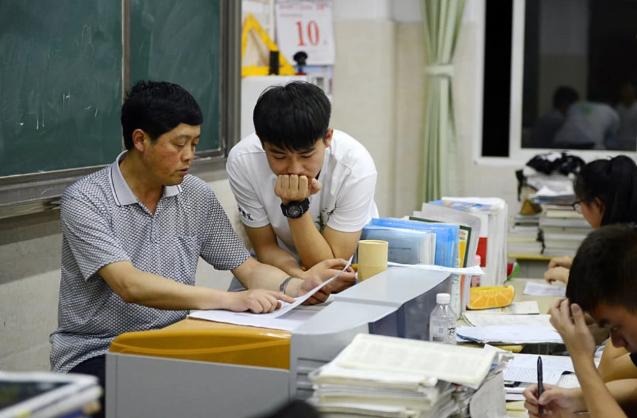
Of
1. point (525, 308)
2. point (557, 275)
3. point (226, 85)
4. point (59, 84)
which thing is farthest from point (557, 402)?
point (226, 85)

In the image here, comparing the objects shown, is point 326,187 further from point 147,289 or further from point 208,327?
point 208,327

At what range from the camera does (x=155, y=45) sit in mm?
3553

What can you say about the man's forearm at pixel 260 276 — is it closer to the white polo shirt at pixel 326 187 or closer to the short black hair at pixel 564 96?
the white polo shirt at pixel 326 187

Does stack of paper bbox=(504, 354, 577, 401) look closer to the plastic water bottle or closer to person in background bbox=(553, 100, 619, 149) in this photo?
the plastic water bottle

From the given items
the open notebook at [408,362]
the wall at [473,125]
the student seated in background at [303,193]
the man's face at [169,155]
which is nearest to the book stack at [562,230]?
the wall at [473,125]

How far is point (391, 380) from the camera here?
1411mm

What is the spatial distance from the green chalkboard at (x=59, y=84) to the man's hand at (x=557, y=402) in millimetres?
1617

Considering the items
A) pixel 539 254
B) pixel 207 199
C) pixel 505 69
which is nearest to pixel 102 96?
pixel 207 199

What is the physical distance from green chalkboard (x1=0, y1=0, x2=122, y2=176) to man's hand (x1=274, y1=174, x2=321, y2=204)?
84cm

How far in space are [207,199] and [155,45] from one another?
1171mm

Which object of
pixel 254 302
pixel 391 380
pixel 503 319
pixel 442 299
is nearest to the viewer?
pixel 391 380

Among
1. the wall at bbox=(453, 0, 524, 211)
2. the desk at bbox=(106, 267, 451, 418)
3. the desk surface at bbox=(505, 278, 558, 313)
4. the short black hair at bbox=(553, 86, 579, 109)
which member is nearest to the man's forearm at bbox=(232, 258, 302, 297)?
the desk at bbox=(106, 267, 451, 418)

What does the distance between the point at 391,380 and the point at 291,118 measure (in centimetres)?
103

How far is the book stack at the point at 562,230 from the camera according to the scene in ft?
15.2
